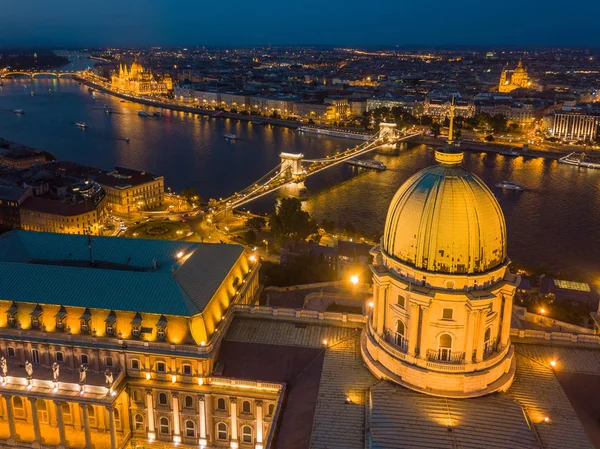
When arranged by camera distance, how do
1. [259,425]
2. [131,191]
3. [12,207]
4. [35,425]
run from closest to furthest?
[259,425], [35,425], [12,207], [131,191]

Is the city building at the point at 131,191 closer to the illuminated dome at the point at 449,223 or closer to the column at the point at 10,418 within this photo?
the column at the point at 10,418

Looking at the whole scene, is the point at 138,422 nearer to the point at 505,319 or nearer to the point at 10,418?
the point at 10,418

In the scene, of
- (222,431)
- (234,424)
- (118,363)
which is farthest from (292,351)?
(118,363)

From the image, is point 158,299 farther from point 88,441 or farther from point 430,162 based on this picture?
point 430,162

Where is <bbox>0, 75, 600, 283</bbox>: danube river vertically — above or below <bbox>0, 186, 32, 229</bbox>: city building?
below

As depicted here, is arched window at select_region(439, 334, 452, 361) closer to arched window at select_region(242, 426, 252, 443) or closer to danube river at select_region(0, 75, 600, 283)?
arched window at select_region(242, 426, 252, 443)

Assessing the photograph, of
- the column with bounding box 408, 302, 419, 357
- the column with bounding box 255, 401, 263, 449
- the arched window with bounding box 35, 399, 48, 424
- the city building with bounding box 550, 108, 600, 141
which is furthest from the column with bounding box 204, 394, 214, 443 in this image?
the city building with bounding box 550, 108, 600, 141

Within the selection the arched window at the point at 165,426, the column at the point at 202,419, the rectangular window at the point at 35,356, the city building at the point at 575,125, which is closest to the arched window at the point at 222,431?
the column at the point at 202,419
